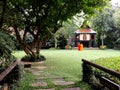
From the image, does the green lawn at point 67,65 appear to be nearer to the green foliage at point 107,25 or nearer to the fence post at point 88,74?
the fence post at point 88,74

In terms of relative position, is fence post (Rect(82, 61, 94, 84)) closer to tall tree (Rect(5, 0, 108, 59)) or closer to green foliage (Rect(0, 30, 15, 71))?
green foliage (Rect(0, 30, 15, 71))

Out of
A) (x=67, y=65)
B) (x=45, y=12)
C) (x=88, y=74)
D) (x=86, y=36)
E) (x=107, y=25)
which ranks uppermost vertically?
(x=45, y=12)

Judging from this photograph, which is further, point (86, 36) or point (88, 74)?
Answer: point (86, 36)

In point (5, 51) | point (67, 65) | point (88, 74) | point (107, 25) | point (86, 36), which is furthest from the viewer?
point (86, 36)

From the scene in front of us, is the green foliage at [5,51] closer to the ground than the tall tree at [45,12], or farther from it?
closer to the ground

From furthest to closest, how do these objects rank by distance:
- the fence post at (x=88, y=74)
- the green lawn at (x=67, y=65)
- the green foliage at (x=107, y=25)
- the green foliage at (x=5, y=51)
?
the green foliage at (x=107, y=25), the green lawn at (x=67, y=65), the fence post at (x=88, y=74), the green foliage at (x=5, y=51)

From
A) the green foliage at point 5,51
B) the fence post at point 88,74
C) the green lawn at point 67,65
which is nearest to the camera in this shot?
the green foliage at point 5,51

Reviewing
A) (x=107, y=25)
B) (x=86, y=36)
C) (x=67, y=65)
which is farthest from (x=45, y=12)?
(x=86, y=36)

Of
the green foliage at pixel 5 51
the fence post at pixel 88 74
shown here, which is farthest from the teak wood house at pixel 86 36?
the green foliage at pixel 5 51

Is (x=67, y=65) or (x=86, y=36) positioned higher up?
(x=86, y=36)

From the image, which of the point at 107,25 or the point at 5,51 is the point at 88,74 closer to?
the point at 5,51

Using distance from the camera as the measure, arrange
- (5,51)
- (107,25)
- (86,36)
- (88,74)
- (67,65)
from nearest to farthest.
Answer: (5,51), (88,74), (67,65), (107,25), (86,36)

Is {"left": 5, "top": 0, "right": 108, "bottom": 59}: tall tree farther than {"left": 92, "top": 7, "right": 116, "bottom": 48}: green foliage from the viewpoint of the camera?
No

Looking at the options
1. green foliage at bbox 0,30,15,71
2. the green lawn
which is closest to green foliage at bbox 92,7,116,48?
the green lawn
